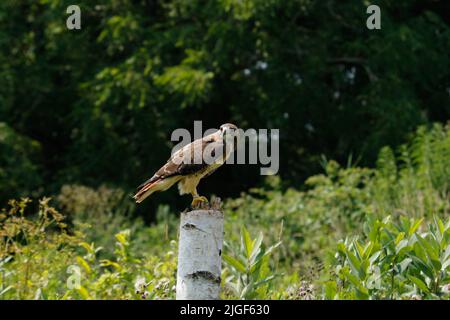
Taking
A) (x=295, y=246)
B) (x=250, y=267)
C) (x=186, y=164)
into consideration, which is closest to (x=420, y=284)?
(x=250, y=267)

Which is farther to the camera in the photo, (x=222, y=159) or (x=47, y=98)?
(x=47, y=98)

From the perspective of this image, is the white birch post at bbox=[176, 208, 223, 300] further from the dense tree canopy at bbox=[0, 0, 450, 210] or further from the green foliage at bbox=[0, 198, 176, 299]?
the dense tree canopy at bbox=[0, 0, 450, 210]

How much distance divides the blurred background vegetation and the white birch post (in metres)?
4.99

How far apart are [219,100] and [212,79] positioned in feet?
2.13

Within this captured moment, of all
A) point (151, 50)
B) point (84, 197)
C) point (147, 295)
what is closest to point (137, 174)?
point (151, 50)

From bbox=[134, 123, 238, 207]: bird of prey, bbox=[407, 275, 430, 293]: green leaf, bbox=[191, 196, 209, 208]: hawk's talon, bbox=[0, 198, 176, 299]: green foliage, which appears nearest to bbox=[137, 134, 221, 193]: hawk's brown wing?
bbox=[134, 123, 238, 207]: bird of prey

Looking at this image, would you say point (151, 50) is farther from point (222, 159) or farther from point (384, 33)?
point (222, 159)

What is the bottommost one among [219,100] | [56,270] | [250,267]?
[56,270]

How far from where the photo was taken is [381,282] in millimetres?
4379

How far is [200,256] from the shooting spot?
370cm

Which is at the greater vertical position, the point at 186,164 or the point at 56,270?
the point at 186,164

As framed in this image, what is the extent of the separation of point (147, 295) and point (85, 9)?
26.7 ft

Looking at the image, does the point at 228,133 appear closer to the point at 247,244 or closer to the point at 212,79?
the point at 247,244

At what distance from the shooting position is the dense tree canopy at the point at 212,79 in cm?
1117
